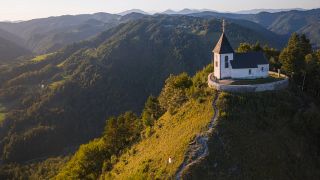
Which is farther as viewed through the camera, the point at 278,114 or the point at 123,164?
the point at 123,164

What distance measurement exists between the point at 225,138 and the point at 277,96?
45.1 feet

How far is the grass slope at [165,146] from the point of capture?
48500 mm

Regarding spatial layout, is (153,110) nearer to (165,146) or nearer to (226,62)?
(226,62)

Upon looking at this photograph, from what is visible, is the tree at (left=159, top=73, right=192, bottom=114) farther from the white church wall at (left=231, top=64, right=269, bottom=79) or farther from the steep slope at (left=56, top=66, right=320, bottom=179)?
the white church wall at (left=231, top=64, right=269, bottom=79)

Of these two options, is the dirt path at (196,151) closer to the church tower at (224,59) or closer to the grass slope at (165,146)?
the grass slope at (165,146)

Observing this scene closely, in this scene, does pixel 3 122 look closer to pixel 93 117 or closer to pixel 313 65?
pixel 93 117

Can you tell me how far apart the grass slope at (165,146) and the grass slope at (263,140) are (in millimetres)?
2816

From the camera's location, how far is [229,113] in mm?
52906

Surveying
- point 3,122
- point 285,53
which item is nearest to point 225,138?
point 285,53

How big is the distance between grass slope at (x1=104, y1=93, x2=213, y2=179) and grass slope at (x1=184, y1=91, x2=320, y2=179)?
2816mm

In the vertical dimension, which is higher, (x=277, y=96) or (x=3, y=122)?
(x=277, y=96)

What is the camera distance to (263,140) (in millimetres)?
50531

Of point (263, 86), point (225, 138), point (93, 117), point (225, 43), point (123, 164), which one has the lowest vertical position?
point (93, 117)

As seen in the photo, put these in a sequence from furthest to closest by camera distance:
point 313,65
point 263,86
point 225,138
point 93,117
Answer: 1. point 93,117
2. point 313,65
3. point 263,86
4. point 225,138
